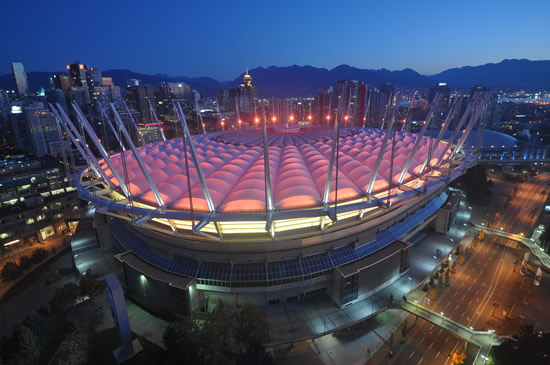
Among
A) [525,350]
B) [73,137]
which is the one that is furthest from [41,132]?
[525,350]

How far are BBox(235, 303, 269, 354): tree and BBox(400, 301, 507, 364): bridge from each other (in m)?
15.0

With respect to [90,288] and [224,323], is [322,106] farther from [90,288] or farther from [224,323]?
[224,323]

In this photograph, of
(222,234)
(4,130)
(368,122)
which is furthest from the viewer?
(368,122)

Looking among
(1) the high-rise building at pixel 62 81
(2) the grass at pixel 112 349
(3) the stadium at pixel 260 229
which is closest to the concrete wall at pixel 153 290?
(3) the stadium at pixel 260 229

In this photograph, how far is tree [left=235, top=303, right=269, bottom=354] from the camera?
21.5 m

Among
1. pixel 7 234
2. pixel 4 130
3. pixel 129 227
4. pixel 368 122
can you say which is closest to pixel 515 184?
pixel 368 122

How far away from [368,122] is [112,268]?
352ft

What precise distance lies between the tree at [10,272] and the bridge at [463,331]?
161 ft

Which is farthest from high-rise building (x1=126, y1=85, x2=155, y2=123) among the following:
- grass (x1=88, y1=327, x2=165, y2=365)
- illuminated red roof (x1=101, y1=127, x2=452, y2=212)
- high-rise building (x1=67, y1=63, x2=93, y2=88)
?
grass (x1=88, y1=327, x2=165, y2=365)

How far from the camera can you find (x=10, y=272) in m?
37.8

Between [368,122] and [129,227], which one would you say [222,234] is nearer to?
[129,227]

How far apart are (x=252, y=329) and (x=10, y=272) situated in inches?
1487

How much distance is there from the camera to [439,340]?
1066 inches

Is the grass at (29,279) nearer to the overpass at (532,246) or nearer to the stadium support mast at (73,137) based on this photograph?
the stadium support mast at (73,137)
